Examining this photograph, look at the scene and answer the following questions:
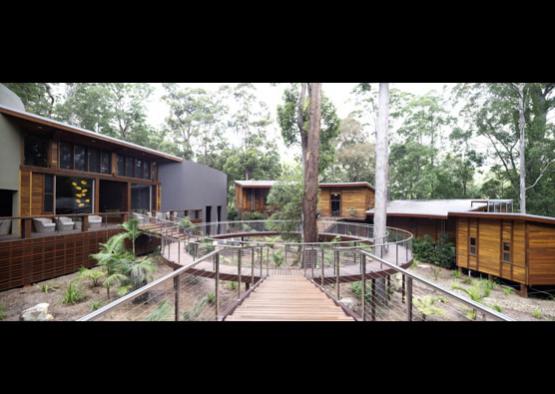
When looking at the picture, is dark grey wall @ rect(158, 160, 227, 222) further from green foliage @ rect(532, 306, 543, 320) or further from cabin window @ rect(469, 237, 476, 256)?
green foliage @ rect(532, 306, 543, 320)

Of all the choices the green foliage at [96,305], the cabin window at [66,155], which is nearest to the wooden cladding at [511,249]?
the green foliage at [96,305]

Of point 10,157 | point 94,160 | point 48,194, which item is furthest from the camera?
point 94,160

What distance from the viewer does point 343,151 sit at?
73.4ft

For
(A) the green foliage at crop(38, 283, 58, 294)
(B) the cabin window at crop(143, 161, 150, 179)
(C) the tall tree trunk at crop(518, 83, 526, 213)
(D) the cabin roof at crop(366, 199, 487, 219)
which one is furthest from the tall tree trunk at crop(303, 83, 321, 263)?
(C) the tall tree trunk at crop(518, 83, 526, 213)

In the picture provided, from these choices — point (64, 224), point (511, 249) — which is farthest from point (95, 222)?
point (511, 249)

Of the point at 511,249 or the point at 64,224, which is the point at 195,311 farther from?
the point at 511,249

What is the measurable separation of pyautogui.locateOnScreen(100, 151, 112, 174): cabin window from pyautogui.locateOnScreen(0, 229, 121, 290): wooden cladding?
3544mm

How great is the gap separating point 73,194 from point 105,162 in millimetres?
1950

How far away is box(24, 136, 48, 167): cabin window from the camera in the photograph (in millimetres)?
8039

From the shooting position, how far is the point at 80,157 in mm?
9742

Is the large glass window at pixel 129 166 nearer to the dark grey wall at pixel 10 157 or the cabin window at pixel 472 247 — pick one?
the dark grey wall at pixel 10 157

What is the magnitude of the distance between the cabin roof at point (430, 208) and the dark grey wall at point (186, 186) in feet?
35.9
